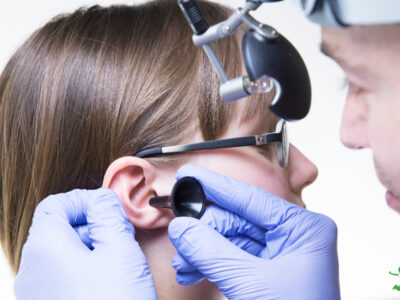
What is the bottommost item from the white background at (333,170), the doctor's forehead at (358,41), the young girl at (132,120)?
the white background at (333,170)

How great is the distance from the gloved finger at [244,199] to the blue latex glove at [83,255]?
0.73ft

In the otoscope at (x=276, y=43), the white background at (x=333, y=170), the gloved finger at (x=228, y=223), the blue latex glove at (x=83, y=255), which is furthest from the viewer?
the white background at (x=333, y=170)

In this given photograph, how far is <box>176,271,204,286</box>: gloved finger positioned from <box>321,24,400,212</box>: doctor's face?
1.79 ft

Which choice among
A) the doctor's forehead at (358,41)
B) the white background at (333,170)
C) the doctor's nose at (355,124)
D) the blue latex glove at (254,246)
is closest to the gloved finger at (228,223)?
the blue latex glove at (254,246)

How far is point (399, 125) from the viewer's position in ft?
3.43

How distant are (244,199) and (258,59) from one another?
438mm

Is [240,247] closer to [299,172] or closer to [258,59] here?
[299,172]

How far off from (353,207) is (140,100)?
1454 mm

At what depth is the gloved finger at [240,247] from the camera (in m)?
1.43

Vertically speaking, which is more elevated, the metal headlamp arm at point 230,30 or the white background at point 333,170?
the metal headlamp arm at point 230,30

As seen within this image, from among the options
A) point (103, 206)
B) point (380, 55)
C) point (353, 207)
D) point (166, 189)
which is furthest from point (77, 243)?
point (353, 207)

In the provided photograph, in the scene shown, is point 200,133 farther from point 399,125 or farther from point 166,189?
point 399,125

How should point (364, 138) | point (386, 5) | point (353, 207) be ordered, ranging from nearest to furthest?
point (386, 5)
point (364, 138)
point (353, 207)

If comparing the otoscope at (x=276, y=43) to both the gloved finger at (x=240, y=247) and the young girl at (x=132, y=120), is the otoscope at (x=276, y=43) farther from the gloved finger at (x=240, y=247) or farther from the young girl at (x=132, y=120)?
the gloved finger at (x=240, y=247)
